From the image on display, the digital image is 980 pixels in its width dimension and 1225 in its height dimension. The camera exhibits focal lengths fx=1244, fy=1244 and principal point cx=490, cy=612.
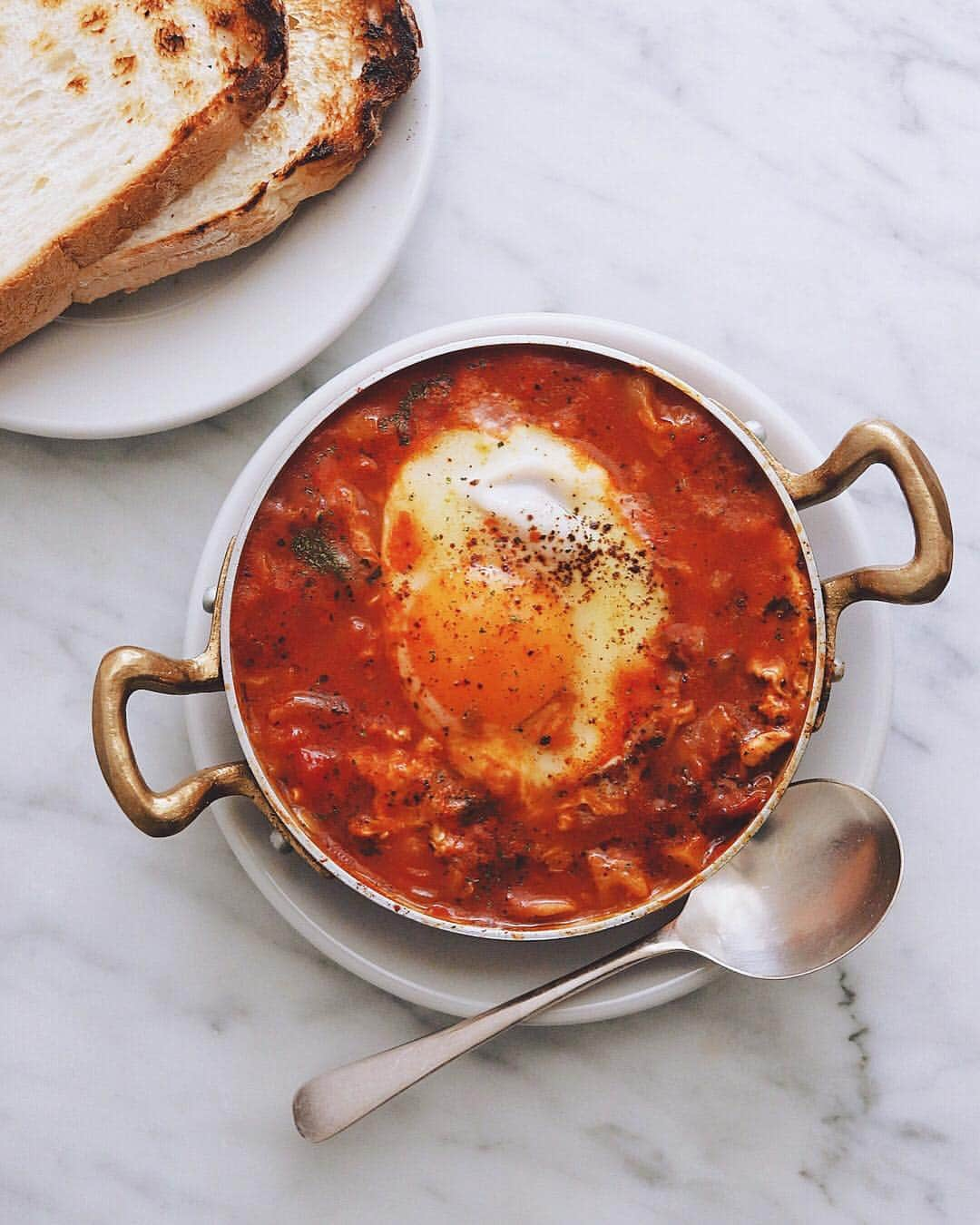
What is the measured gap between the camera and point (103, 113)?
2.67m

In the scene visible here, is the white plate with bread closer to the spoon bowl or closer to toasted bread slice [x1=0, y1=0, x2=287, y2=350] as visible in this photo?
toasted bread slice [x1=0, y1=0, x2=287, y2=350]

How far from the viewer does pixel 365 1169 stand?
8.57 feet

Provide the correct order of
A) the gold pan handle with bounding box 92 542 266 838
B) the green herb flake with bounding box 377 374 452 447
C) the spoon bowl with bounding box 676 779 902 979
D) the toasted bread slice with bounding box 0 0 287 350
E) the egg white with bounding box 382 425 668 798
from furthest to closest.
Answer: the toasted bread slice with bounding box 0 0 287 350 < the spoon bowl with bounding box 676 779 902 979 < the green herb flake with bounding box 377 374 452 447 < the egg white with bounding box 382 425 668 798 < the gold pan handle with bounding box 92 542 266 838

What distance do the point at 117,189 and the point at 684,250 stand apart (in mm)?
1224

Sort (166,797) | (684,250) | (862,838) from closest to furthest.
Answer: (166,797) → (862,838) → (684,250)

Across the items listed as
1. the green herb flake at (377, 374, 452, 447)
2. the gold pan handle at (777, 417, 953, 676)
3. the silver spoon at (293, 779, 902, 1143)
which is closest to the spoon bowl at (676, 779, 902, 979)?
the silver spoon at (293, 779, 902, 1143)

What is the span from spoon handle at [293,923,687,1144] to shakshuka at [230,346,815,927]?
0.20 meters

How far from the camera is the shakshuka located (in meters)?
2.21

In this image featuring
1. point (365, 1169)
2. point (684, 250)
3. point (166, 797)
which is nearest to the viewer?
point (166, 797)

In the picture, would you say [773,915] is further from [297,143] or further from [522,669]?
[297,143]

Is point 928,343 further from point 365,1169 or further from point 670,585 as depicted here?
point 365,1169

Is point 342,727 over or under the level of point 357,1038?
over

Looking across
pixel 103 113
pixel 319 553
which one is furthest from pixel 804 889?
pixel 103 113

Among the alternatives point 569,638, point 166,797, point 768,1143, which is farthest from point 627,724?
point 768,1143
